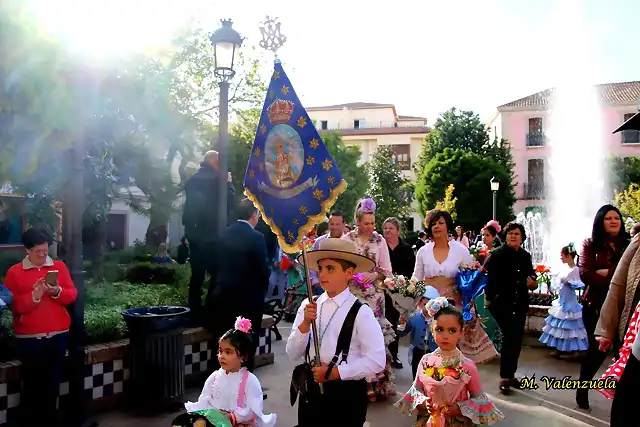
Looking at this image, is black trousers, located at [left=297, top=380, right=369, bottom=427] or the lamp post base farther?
the lamp post base

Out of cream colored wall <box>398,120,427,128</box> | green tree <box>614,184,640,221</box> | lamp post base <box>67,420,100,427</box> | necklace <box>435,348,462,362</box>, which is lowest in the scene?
lamp post base <box>67,420,100,427</box>

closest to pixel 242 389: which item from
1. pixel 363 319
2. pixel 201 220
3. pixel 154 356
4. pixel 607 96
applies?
pixel 363 319

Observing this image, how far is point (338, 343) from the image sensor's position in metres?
3.24

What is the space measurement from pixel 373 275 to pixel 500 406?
1895 mm

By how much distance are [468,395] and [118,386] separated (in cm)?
349

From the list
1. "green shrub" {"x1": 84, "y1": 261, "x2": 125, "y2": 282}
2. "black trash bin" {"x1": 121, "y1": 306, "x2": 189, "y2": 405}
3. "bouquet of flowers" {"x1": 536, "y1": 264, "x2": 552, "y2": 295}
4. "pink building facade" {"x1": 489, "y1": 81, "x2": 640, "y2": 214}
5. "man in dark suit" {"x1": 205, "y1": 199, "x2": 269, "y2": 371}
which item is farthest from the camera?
"pink building facade" {"x1": 489, "y1": 81, "x2": 640, "y2": 214}

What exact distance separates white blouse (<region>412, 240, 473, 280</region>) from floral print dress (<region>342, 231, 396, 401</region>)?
368 millimetres

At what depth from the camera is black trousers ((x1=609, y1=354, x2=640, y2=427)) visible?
2.71m

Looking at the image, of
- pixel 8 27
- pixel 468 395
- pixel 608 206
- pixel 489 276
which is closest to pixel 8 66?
pixel 8 27

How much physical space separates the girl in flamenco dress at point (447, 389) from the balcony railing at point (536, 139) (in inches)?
1723

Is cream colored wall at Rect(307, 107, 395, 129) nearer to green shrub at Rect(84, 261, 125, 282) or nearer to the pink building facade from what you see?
the pink building facade

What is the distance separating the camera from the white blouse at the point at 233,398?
402 cm

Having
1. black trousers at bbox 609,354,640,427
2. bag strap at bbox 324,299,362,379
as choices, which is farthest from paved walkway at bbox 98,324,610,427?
black trousers at bbox 609,354,640,427

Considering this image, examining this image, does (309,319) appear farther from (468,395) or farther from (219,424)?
(468,395)
